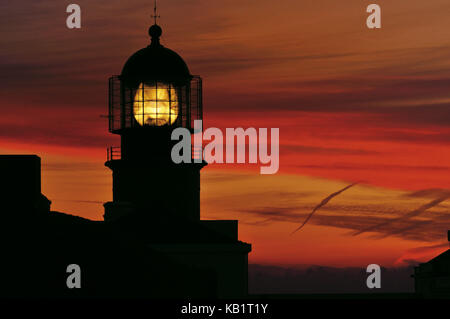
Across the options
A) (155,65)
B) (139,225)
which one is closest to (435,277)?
(139,225)

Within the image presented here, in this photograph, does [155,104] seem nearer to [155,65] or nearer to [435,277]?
[155,65]

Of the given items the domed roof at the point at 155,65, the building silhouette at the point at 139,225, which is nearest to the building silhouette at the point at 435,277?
the building silhouette at the point at 139,225

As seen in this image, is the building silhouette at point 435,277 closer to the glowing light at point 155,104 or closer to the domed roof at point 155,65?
the glowing light at point 155,104

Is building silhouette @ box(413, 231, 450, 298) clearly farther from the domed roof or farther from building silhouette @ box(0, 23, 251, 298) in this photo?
the domed roof

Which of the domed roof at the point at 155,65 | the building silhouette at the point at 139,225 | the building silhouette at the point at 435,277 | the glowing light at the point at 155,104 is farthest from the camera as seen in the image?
the domed roof at the point at 155,65

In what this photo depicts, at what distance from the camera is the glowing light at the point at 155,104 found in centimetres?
5341

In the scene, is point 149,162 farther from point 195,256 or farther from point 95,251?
point 95,251

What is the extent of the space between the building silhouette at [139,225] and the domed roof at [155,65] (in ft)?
0.19

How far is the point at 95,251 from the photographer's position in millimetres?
22594

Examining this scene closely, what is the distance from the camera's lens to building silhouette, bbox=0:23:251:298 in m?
21.3

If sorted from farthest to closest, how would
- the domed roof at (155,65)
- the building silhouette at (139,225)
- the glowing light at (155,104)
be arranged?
the domed roof at (155,65), the glowing light at (155,104), the building silhouette at (139,225)

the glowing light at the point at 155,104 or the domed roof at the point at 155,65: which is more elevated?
the domed roof at the point at 155,65

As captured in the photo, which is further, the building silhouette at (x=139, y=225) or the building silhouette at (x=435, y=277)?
the building silhouette at (x=435, y=277)

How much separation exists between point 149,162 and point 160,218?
8.29 m
